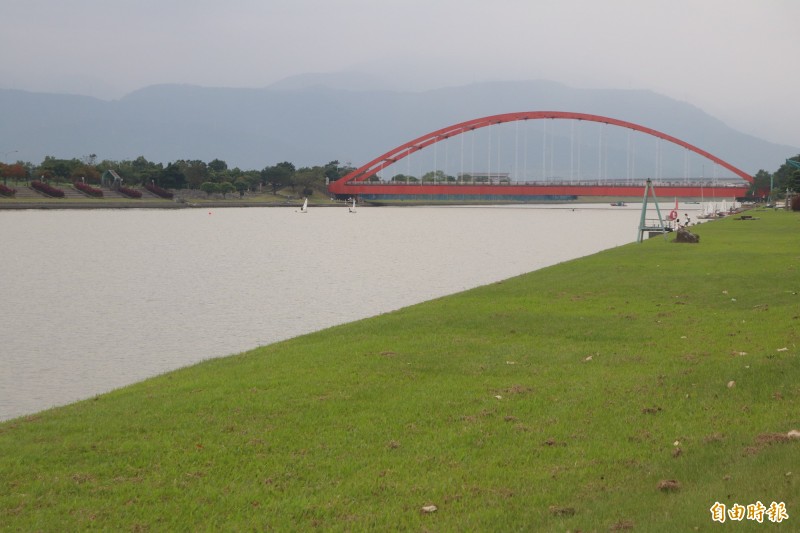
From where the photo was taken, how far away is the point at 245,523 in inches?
208

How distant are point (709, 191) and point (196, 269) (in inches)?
3660

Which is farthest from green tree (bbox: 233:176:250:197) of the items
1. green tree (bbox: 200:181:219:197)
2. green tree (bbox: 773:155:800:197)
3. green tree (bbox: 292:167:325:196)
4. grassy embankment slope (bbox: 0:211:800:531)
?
grassy embankment slope (bbox: 0:211:800:531)

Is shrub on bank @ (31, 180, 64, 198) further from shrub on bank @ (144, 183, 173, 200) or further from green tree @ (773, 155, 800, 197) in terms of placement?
green tree @ (773, 155, 800, 197)

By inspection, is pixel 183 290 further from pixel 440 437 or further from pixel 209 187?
pixel 209 187

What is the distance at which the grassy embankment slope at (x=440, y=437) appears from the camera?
17.6 feet

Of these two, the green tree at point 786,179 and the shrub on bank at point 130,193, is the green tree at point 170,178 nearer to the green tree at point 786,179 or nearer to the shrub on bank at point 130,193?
the shrub on bank at point 130,193

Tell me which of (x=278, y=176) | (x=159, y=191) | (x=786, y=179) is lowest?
(x=159, y=191)

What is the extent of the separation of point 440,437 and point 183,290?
1725 centimetres

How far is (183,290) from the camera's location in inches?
908

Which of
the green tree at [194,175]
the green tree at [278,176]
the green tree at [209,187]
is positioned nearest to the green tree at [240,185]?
the green tree at [194,175]

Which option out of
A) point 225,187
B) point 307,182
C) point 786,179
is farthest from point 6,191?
A: point 786,179

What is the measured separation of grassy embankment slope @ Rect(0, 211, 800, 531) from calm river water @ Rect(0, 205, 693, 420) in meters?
2.48

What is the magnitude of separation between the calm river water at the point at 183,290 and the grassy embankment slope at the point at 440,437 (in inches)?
97.6

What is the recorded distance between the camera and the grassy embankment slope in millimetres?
5371
